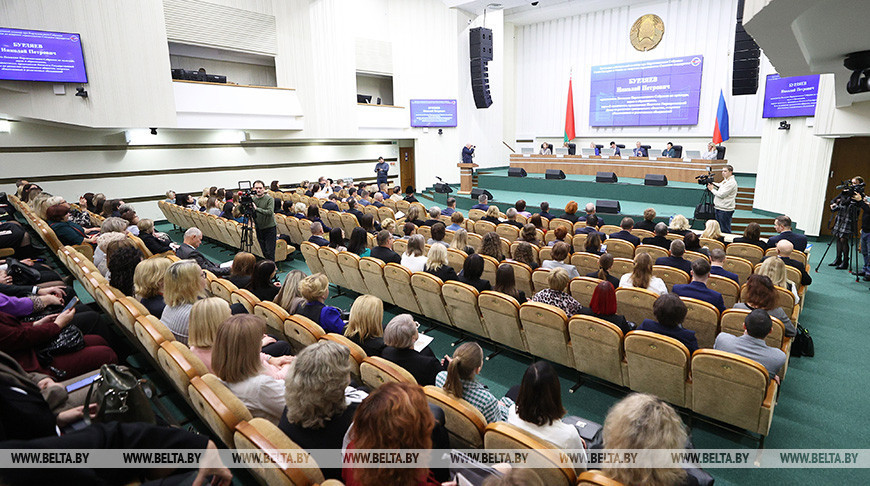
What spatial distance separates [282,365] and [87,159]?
1139cm

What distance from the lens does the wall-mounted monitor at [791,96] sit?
328 inches

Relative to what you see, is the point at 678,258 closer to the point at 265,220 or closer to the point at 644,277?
the point at 644,277

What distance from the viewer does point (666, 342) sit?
104 inches

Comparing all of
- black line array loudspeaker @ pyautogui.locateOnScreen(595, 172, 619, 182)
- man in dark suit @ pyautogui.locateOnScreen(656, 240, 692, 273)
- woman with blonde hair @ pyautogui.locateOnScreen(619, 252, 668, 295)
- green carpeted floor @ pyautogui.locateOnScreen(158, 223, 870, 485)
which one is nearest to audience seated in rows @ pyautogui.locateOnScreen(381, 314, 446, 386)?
green carpeted floor @ pyautogui.locateOnScreen(158, 223, 870, 485)

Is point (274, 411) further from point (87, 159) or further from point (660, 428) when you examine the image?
point (87, 159)

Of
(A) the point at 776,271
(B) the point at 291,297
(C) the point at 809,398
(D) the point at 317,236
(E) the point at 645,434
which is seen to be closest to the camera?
(E) the point at 645,434

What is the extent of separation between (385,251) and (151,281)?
7.82 ft

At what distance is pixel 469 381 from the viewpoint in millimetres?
2205

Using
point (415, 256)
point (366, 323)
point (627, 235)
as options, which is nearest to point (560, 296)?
point (366, 323)

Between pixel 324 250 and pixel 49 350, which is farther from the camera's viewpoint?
pixel 324 250

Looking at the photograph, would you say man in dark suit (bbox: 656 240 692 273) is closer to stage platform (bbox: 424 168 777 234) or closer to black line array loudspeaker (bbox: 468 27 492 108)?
stage platform (bbox: 424 168 777 234)

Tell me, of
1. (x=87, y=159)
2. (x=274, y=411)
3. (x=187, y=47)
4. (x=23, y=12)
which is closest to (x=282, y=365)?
(x=274, y=411)

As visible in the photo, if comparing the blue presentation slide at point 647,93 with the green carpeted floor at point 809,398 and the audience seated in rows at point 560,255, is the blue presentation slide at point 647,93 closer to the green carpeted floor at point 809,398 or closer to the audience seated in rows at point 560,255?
the green carpeted floor at point 809,398

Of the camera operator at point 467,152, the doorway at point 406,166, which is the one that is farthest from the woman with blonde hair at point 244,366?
the doorway at point 406,166
